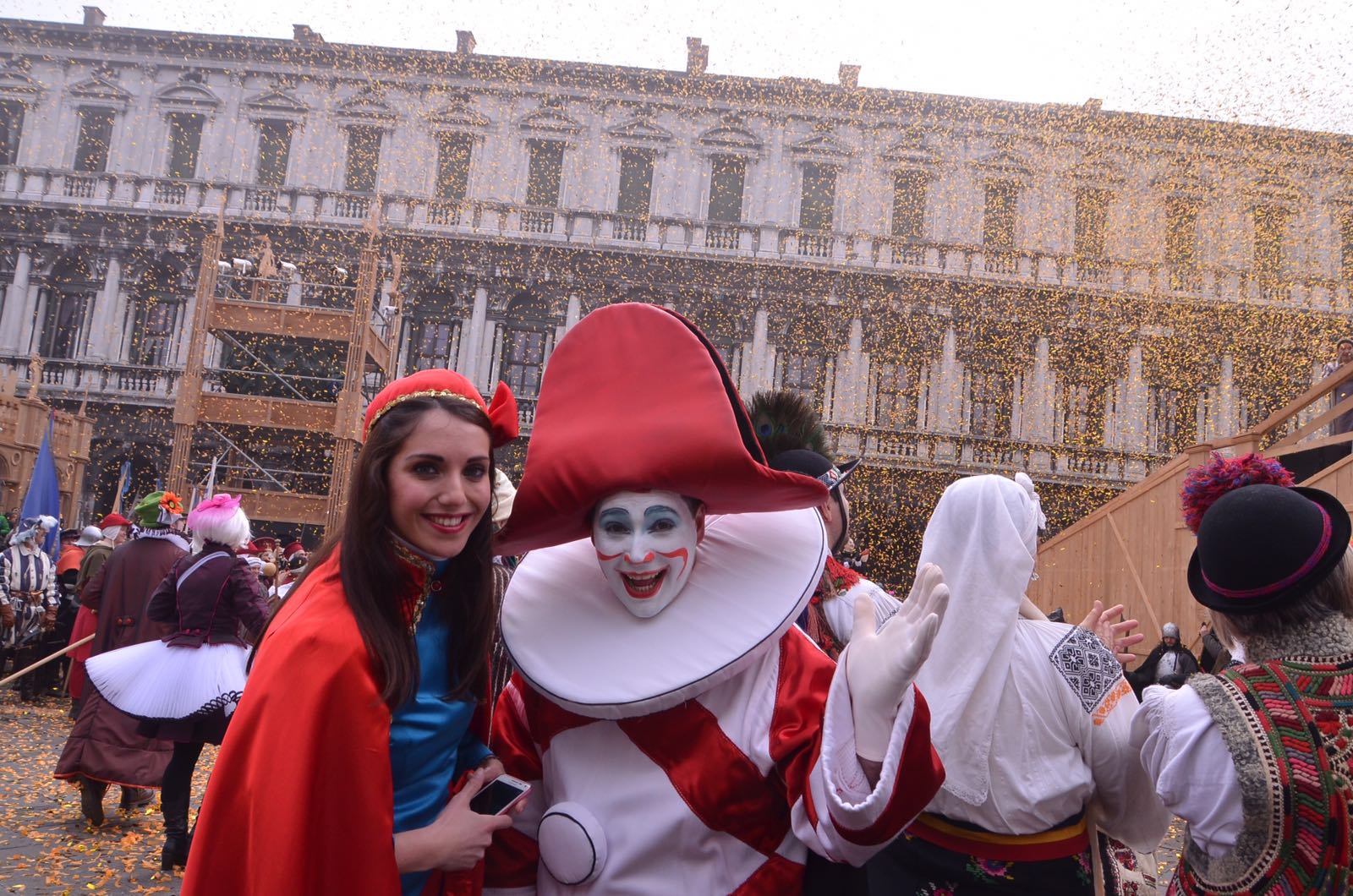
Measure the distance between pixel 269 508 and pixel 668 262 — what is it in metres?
10.5

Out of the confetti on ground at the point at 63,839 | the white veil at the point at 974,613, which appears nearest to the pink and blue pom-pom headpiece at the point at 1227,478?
the white veil at the point at 974,613

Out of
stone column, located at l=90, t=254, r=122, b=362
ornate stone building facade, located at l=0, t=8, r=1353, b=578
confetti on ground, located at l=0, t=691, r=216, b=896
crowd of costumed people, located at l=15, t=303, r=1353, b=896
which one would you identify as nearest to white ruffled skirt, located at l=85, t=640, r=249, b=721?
confetti on ground, located at l=0, t=691, r=216, b=896

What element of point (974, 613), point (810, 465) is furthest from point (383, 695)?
point (810, 465)

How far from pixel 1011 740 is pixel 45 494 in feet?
39.5

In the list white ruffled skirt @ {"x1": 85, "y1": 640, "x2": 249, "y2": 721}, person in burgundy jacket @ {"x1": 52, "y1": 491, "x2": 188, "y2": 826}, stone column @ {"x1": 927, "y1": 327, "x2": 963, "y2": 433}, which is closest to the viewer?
white ruffled skirt @ {"x1": 85, "y1": 640, "x2": 249, "y2": 721}

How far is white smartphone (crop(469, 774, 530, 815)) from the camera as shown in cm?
193

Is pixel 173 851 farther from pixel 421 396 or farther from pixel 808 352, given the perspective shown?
pixel 808 352

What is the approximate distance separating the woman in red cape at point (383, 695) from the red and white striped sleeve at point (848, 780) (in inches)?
24.3

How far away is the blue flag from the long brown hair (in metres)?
10.7

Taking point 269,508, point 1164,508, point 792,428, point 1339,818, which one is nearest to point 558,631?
point 1339,818

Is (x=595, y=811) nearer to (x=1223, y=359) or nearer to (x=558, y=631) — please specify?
(x=558, y=631)

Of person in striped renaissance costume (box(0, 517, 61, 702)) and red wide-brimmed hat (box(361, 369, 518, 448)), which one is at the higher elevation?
red wide-brimmed hat (box(361, 369, 518, 448))

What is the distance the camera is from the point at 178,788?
16.3 ft

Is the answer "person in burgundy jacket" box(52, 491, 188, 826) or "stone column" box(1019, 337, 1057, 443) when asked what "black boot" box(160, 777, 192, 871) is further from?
"stone column" box(1019, 337, 1057, 443)
